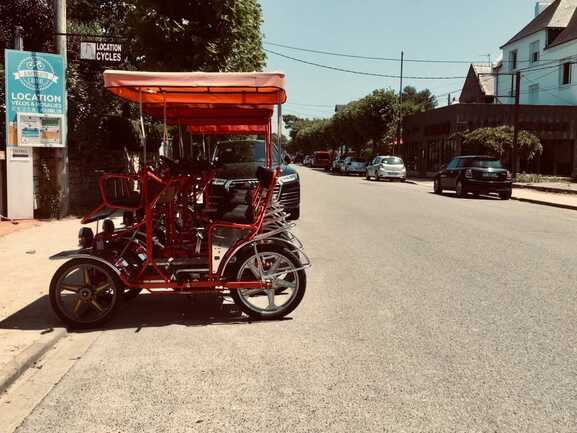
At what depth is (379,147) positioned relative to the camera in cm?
6322

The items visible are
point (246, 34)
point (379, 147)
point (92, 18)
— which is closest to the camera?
point (246, 34)

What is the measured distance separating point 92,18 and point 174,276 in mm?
22262

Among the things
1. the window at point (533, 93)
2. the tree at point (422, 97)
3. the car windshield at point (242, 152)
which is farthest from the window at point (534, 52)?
the tree at point (422, 97)

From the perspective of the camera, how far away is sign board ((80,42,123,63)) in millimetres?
11828

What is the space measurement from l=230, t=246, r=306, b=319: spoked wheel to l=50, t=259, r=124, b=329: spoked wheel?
1.13 m

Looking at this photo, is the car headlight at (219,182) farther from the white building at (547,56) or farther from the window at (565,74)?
the window at (565,74)

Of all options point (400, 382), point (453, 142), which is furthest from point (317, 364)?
point (453, 142)

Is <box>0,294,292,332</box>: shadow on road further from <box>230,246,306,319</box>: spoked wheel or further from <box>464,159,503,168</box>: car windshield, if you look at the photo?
<box>464,159,503,168</box>: car windshield

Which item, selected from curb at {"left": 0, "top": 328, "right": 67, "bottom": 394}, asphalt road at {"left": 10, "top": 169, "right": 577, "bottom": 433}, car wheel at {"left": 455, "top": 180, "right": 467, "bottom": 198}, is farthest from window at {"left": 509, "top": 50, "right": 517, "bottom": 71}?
curb at {"left": 0, "top": 328, "right": 67, "bottom": 394}

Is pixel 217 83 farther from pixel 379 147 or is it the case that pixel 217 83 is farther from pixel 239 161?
pixel 379 147

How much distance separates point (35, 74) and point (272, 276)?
8.77 m

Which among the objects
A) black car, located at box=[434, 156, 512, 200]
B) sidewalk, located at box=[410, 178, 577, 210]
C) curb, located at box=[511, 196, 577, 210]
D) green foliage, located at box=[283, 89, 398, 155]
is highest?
green foliage, located at box=[283, 89, 398, 155]

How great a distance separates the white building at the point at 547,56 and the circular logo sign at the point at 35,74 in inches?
1520

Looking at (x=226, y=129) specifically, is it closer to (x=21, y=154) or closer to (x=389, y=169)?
(x=21, y=154)
